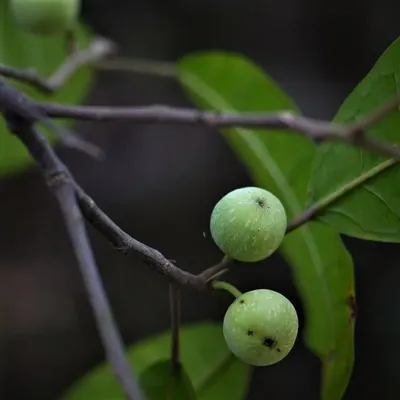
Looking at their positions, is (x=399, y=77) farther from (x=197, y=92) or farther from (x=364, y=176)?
(x=197, y=92)

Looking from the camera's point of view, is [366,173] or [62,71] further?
[62,71]

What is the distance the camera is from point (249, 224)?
1.61 ft

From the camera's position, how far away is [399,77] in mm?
515

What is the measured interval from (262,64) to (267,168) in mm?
1132

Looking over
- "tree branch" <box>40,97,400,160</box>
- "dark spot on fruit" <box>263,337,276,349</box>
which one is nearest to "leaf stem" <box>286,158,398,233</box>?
"dark spot on fruit" <box>263,337,276,349</box>

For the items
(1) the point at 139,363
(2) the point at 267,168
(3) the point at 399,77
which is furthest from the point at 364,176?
(1) the point at 139,363

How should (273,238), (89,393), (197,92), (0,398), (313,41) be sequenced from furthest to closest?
(313,41) → (0,398) → (197,92) → (89,393) → (273,238)

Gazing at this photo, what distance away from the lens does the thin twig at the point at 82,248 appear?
13.7 inches

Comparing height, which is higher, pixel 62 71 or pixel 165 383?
pixel 62 71

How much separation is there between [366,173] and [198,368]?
238mm

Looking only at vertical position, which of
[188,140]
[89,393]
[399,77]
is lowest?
[89,393]

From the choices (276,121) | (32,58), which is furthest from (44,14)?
(276,121)

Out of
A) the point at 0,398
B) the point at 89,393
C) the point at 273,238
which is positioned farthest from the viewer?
the point at 0,398

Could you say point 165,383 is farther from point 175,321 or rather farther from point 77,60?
point 77,60
